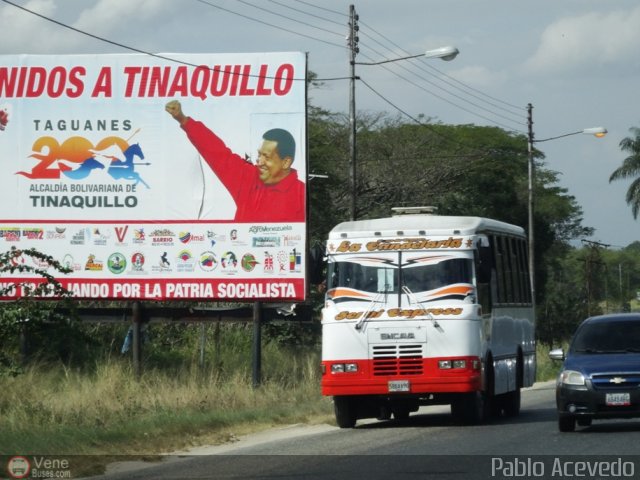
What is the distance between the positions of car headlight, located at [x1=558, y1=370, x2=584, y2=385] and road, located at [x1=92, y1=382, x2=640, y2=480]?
26.5 inches

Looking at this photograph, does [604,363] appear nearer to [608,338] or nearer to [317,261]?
[608,338]

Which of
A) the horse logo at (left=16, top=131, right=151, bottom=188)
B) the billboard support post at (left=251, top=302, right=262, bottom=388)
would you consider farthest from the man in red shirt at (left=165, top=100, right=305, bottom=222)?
the billboard support post at (left=251, top=302, right=262, bottom=388)

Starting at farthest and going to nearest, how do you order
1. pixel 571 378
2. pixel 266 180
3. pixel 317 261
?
1. pixel 266 180
2. pixel 317 261
3. pixel 571 378

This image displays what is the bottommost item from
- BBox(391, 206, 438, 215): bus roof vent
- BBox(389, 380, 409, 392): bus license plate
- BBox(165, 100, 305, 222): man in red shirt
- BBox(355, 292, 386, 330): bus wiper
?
BBox(389, 380, 409, 392): bus license plate

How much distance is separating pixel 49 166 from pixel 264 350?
778 centimetres

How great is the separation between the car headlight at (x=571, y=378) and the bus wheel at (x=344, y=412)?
11.0 ft

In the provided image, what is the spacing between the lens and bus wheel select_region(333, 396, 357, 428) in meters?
19.5

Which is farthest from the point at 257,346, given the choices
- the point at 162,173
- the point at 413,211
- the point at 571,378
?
the point at 571,378

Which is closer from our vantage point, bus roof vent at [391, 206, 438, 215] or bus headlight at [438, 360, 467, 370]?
bus headlight at [438, 360, 467, 370]

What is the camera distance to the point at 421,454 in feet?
49.3

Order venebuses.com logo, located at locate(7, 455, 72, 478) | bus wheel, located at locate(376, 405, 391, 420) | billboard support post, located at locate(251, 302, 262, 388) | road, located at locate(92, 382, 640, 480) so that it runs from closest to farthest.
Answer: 1. road, located at locate(92, 382, 640, 480)
2. venebuses.com logo, located at locate(7, 455, 72, 478)
3. bus wheel, located at locate(376, 405, 391, 420)
4. billboard support post, located at locate(251, 302, 262, 388)

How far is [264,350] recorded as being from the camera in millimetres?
32188

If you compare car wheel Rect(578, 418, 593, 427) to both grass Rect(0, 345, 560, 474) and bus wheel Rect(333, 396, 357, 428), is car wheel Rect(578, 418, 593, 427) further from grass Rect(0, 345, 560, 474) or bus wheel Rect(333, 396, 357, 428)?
grass Rect(0, 345, 560, 474)

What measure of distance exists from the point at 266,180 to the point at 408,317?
809 cm
